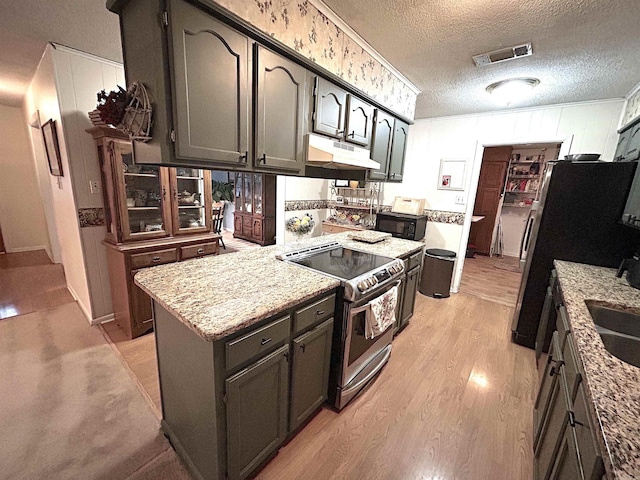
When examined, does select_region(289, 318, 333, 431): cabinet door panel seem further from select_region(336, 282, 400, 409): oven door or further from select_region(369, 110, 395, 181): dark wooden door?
select_region(369, 110, 395, 181): dark wooden door

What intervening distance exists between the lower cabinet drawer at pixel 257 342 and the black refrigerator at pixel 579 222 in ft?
8.04

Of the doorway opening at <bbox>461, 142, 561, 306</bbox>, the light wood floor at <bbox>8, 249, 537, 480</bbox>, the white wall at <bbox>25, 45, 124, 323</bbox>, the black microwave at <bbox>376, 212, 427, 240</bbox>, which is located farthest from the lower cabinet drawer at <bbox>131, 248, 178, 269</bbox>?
the doorway opening at <bbox>461, 142, 561, 306</bbox>

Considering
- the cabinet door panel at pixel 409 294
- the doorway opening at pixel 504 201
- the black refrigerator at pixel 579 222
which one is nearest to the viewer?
the black refrigerator at pixel 579 222

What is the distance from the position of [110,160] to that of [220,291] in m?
1.81

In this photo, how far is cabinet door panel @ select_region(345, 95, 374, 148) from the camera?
6.92ft

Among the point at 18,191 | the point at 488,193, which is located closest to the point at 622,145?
the point at 488,193

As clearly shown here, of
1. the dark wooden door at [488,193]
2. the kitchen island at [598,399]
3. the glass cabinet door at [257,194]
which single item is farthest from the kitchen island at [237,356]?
the dark wooden door at [488,193]

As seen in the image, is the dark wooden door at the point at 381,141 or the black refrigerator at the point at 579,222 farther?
the dark wooden door at the point at 381,141

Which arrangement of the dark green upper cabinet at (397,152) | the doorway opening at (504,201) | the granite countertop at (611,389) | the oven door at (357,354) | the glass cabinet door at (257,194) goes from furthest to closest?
the glass cabinet door at (257,194), the doorway opening at (504,201), the dark green upper cabinet at (397,152), the oven door at (357,354), the granite countertop at (611,389)

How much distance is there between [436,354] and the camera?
96.3 inches

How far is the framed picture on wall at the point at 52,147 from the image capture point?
8.08 feet

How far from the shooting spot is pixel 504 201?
19.2 feet

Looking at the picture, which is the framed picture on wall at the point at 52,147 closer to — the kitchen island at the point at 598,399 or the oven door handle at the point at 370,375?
the oven door handle at the point at 370,375

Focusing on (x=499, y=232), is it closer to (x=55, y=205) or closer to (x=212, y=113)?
(x=212, y=113)
